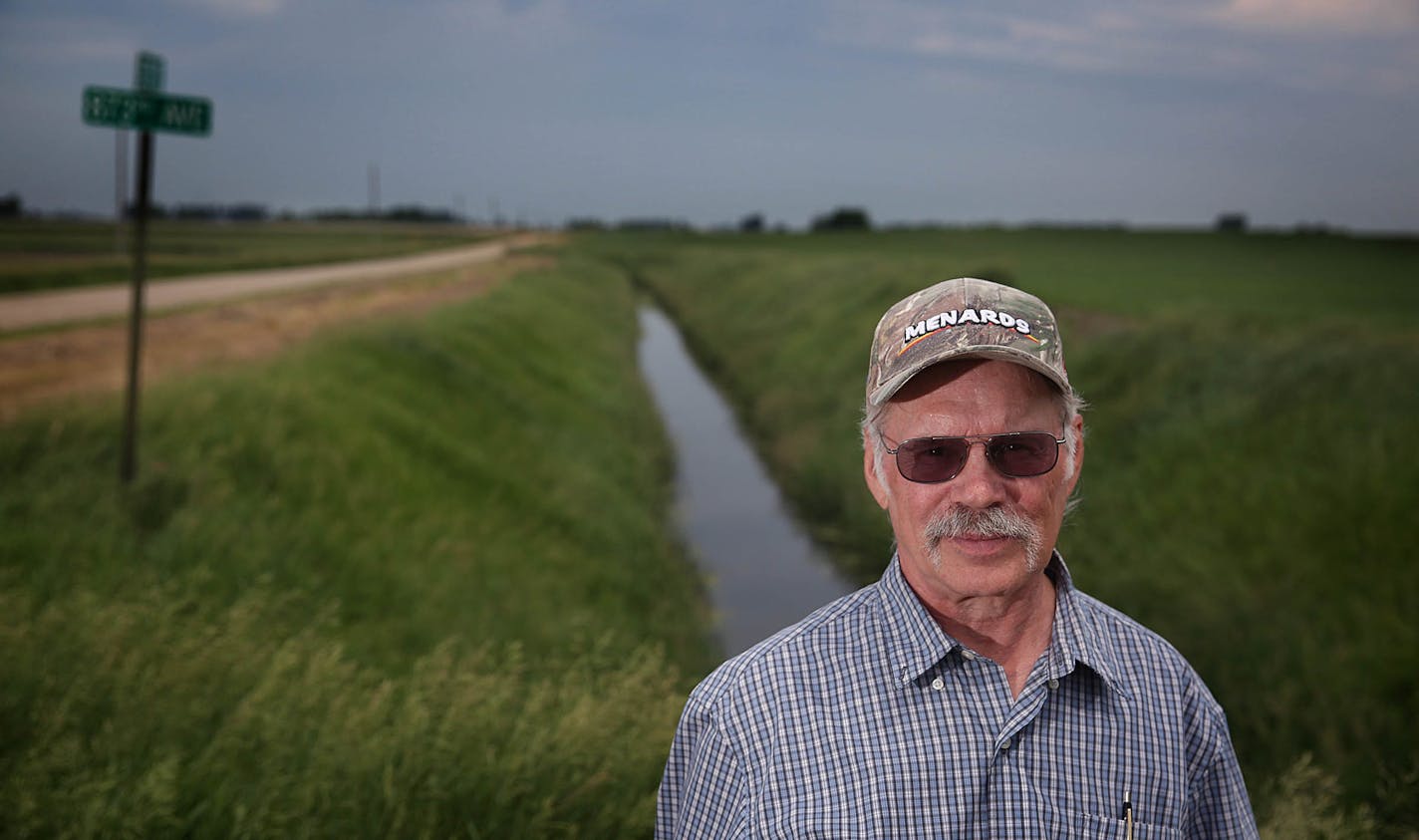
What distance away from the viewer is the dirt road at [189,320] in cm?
1057

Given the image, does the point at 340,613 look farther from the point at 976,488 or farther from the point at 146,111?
the point at 976,488

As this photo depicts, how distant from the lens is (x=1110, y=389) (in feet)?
49.0

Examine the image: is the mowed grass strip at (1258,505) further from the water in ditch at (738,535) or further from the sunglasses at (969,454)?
the sunglasses at (969,454)

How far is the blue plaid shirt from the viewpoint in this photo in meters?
1.87

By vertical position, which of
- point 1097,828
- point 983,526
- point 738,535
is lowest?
point 738,535

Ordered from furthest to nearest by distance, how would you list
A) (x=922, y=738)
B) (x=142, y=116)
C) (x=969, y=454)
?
(x=142, y=116) < (x=969, y=454) < (x=922, y=738)

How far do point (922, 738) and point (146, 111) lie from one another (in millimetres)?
6357

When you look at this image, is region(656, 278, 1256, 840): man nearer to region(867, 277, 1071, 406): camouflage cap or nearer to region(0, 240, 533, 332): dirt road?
region(867, 277, 1071, 406): camouflage cap

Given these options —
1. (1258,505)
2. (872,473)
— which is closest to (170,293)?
(1258,505)

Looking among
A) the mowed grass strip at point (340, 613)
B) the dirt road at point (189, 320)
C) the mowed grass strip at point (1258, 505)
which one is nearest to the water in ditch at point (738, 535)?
the mowed grass strip at point (1258, 505)

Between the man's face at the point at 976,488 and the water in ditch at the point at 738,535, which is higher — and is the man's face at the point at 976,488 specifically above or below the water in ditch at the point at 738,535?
above

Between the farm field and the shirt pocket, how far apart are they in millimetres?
2464

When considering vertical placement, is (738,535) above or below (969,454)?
below

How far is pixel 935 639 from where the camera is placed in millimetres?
1918
